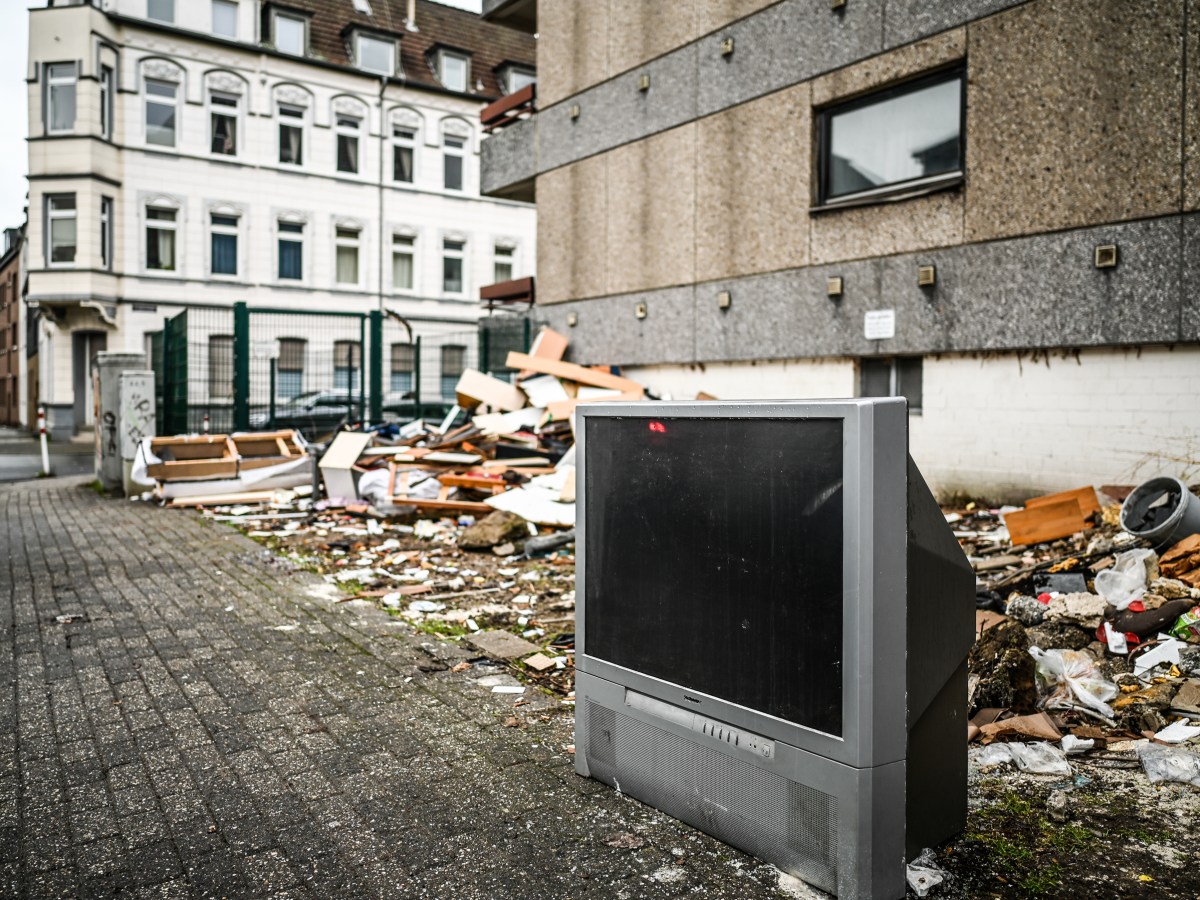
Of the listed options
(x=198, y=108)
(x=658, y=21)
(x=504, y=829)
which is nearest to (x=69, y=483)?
(x=658, y=21)

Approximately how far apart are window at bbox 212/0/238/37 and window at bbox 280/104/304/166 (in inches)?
112

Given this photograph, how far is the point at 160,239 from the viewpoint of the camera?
1182 inches

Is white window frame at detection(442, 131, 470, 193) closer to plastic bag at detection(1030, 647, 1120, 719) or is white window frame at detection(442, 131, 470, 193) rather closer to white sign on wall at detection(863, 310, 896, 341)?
white sign on wall at detection(863, 310, 896, 341)

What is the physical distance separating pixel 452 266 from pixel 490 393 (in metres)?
23.0

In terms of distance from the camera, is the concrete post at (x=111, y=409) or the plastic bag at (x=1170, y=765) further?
the concrete post at (x=111, y=409)

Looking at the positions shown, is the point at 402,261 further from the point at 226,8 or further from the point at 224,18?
the point at 226,8

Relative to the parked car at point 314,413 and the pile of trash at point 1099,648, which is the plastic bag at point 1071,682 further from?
the parked car at point 314,413

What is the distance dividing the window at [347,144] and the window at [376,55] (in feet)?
6.79

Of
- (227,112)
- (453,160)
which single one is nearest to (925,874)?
(227,112)

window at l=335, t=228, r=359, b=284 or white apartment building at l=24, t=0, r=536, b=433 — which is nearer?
white apartment building at l=24, t=0, r=536, b=433

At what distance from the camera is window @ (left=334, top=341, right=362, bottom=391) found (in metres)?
16.2

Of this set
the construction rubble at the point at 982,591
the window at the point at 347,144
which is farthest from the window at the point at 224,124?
the construction rubble at the point at 982,591

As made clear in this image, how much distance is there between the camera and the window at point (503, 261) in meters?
36.5

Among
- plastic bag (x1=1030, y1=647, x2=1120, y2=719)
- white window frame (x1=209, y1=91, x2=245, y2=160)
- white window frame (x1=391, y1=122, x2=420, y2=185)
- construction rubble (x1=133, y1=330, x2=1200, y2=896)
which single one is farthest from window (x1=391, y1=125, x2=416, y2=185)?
plastic bag (x1=1030, y1=647, x2=1120, y2=719)
